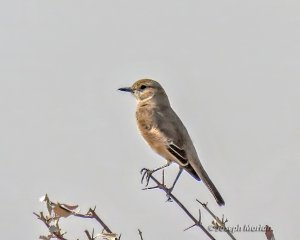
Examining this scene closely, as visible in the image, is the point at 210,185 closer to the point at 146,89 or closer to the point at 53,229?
the point at 146,89

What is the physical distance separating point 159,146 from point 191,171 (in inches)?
17.4

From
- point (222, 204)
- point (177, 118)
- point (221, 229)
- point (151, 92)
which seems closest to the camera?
point (221, 229)

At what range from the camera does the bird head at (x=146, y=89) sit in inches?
290

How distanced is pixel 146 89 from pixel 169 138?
1.64 metres

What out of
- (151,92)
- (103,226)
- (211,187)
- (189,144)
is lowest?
(103,226)

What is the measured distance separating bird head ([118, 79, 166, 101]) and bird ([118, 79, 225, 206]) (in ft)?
0.86

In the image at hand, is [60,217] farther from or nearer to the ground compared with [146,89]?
nearer to the ground

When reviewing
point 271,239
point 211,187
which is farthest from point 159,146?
point 271,239

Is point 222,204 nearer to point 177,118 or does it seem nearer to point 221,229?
point 177,118

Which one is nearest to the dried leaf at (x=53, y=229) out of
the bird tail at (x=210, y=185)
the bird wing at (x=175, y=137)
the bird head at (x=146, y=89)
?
the bird tail at (x=210, y=185)

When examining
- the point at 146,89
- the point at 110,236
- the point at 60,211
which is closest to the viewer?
the point at 110,236

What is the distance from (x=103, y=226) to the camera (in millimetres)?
3197

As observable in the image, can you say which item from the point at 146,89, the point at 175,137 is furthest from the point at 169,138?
the point at 146,89

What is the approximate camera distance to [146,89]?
751 centimetres
